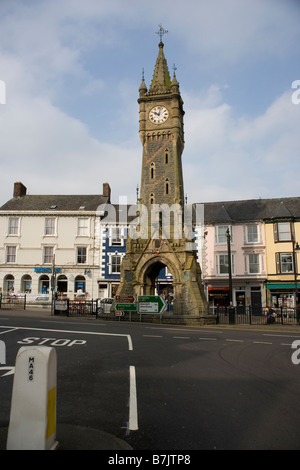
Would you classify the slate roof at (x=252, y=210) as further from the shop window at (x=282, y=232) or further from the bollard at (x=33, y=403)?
the bollard at (x=33, y=403)

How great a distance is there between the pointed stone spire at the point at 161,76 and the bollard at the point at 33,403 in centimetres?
2808

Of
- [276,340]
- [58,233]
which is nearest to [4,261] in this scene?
[58,233]

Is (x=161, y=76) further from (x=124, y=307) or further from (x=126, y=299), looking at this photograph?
(x=124, y=307)

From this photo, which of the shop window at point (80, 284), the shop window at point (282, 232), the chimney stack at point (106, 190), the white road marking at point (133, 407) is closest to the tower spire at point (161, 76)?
the chimney stack at point (106, 190)

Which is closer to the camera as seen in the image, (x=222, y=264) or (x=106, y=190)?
(x=222, y=264)

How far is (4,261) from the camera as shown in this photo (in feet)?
128

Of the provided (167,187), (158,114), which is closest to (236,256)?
(167,187)

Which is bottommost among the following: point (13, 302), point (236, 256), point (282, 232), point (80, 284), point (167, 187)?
point (13, 302)

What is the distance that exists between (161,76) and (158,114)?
3.90m

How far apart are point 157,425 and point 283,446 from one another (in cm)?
168

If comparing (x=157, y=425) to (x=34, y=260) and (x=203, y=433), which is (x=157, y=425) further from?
(x=34, y=260)

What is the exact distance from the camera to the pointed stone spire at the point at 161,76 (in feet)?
93.7

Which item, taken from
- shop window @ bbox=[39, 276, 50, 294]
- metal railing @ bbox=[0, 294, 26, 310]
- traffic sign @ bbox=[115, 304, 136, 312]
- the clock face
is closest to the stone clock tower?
the clock face

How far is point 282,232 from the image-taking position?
36062 millimetres
